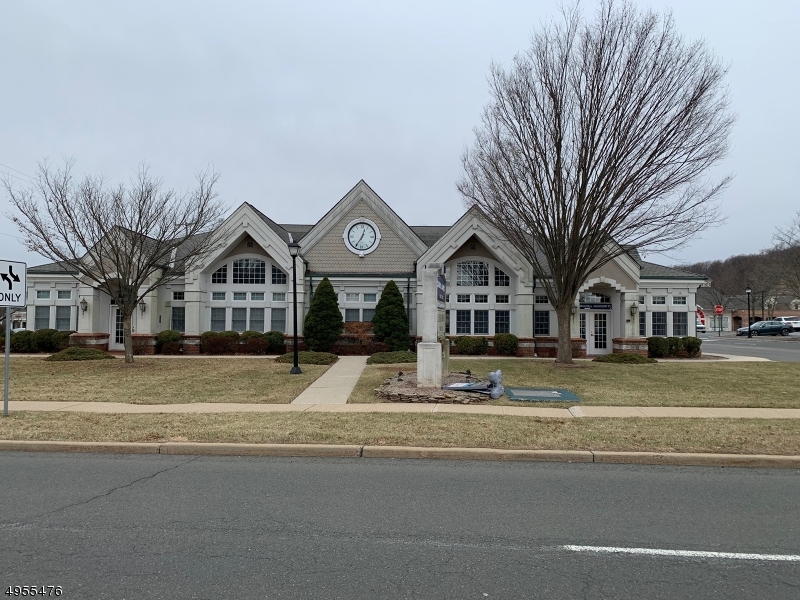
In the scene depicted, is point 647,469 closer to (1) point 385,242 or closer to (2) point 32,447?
(2) point 32,447

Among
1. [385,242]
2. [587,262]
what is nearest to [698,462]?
[587,262]

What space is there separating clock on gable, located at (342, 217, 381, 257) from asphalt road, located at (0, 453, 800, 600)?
64.6 feet

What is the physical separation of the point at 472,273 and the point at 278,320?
30.8ft

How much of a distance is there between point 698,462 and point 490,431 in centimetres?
302

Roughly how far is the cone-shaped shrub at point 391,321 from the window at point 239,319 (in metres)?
6.32

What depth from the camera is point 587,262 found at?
19766 mm

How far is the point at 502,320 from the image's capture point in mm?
26141

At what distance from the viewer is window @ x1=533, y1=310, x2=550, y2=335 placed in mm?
26125

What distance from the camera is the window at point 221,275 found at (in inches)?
1030

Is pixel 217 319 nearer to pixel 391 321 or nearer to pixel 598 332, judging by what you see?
pixel 391 321

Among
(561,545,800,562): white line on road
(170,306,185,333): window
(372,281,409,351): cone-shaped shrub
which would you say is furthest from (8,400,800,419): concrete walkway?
(170,306,185,333): window

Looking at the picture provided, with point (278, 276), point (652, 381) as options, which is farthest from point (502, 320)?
point (278, 276)

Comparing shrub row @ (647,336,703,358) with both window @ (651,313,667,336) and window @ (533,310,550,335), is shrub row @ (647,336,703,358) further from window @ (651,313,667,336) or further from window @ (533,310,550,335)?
window @ (533,310,550,335)

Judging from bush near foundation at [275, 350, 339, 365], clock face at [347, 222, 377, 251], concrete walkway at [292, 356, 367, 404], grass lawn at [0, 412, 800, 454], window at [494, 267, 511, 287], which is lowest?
grass lawn at [0, 412, 800, 454]
